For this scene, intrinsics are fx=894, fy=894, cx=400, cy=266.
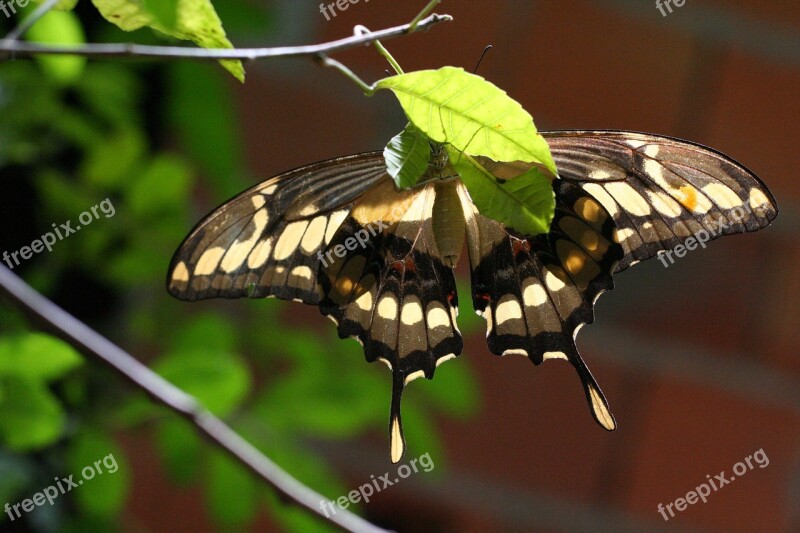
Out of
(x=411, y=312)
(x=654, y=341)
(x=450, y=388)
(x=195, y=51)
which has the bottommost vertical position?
(x=654, y=341)

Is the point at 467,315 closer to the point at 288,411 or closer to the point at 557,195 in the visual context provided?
the point at 288,411

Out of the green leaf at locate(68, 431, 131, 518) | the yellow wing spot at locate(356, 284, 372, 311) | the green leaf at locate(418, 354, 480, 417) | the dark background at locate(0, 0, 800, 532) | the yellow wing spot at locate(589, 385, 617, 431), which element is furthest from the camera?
the dark background at locate(0, 0, 800, 532)

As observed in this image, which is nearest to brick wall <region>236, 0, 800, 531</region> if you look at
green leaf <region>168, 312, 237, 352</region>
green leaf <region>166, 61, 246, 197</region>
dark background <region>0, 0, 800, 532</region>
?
dark background <region>0, 0, 800, 532</region>

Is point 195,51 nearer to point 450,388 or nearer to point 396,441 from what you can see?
point 396,441

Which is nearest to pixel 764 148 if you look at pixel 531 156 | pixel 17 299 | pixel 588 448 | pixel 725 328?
pixel 725 328

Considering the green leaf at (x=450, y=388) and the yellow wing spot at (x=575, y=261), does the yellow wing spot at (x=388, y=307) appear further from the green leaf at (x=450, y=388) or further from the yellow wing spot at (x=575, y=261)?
the green leaf at (x=450, y=388)

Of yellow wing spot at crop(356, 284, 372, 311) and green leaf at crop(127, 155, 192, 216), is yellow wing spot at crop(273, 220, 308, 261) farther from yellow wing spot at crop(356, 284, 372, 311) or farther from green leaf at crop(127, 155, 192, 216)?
green leaf at crop(127, 155, 192, 216)

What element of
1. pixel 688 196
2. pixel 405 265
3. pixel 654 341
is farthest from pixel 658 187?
pixel 654 341
